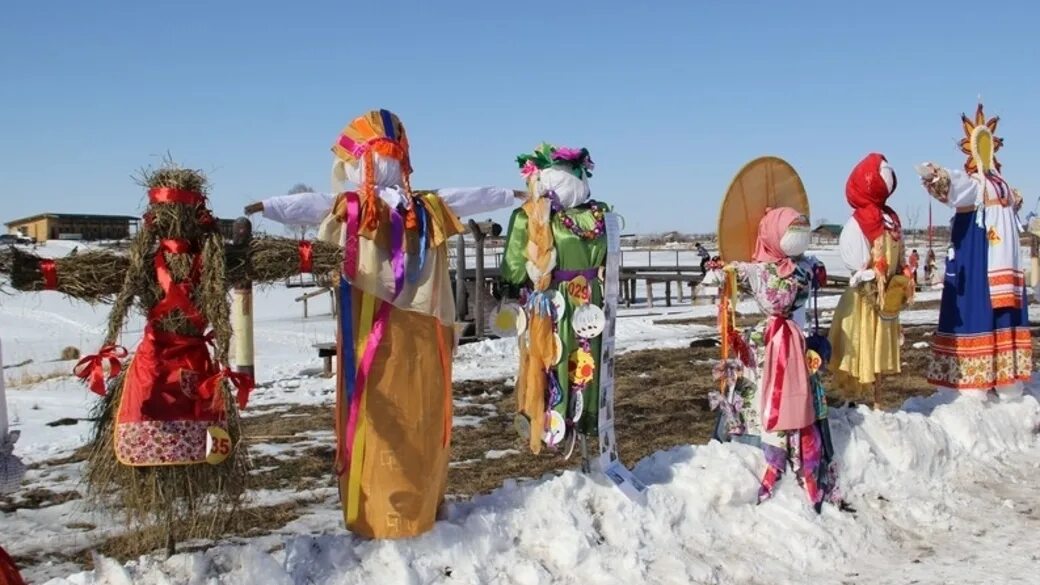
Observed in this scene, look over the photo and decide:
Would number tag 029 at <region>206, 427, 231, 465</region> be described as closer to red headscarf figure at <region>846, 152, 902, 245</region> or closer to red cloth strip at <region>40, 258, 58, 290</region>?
red cloth strip at <region>40, 258, 58, 290</region>

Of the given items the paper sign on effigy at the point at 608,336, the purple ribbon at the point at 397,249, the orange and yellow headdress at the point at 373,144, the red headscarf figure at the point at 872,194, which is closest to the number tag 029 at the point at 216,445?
the purple ribbon at the point at 397,249

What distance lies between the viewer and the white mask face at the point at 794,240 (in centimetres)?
519

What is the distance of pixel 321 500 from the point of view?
18.1ft

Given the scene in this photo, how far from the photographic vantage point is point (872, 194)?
19.5ft

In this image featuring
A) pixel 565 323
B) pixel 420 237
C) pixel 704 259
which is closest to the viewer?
pixel 420 237

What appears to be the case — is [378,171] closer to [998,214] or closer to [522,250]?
[522,250]

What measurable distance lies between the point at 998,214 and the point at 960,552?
2.96m

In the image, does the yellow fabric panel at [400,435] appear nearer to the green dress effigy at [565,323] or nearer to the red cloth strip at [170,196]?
the red cloth strip at [170,196]

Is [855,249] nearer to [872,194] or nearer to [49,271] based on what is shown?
[872,194]

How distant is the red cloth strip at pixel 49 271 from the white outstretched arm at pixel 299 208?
0.82m

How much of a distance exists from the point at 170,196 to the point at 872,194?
14.1 feet

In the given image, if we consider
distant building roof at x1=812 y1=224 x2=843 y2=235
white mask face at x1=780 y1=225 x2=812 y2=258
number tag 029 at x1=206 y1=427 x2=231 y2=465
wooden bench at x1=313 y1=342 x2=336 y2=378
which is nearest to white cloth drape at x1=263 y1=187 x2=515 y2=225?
number tag 029 at x1=206 y1=427 x2=231 y2=465

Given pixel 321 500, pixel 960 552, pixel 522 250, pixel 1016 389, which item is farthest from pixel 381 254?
pixel 1016 389

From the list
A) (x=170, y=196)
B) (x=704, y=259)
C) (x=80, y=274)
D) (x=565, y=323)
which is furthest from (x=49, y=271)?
(x=704, y=259)
